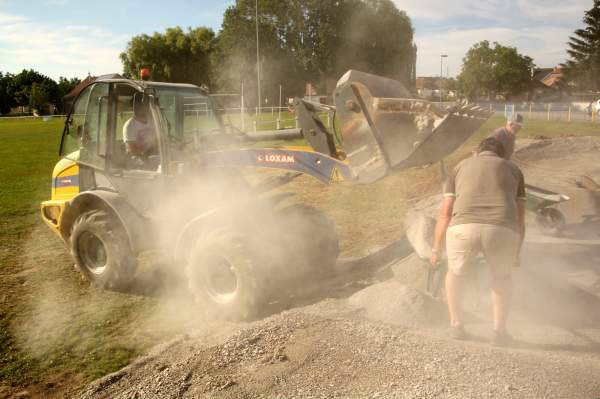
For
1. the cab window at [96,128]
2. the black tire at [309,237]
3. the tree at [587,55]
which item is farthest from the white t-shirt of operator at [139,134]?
the tree at [587,55]

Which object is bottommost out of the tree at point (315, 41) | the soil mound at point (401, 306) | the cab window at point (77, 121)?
the soil mound at point (401, 306)

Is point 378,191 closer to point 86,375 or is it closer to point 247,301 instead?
point 247,301

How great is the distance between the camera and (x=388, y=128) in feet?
17.2

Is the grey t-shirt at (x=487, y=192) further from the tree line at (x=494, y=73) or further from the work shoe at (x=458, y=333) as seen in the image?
the tree line at (x=494, y=73)

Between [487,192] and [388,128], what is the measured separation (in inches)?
51.4

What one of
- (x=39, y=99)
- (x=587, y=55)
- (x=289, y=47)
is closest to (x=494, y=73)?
(x=587, y=55)

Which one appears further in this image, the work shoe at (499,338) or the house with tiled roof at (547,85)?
the house with tiled roof at (547,85)

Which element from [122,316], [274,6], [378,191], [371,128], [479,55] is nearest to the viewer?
[371,128]

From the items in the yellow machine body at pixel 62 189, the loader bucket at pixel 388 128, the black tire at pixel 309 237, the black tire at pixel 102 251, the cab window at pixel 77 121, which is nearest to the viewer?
the loader bucket at pixel 388 128

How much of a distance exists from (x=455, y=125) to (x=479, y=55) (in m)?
75.7

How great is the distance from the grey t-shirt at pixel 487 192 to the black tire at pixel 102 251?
3887mm

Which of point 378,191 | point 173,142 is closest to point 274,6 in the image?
point 378,191

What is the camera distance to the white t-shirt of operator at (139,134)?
6105 mm

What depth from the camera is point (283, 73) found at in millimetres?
35625
